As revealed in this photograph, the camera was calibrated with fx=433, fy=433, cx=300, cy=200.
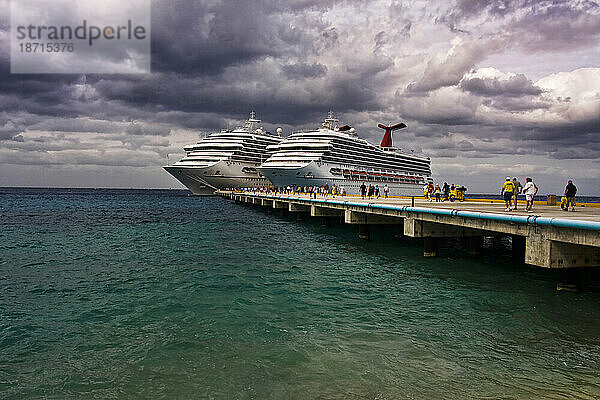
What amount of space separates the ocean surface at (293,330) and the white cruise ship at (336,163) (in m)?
61.4

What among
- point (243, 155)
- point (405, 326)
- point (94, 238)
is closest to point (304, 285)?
point (405, 326)

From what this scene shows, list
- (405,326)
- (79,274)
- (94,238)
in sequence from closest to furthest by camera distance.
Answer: (405,326) < (79,274) < (94,238)

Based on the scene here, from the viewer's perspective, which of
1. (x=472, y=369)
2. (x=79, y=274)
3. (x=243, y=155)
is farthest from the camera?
(x=243, y=155)

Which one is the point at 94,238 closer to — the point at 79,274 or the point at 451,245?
the point at 79,274

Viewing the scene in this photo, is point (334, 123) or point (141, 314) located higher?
point (334, 123)

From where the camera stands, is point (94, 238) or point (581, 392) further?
point (94, 238)

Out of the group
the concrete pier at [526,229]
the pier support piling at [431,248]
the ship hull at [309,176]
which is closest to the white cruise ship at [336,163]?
the ship hull at [309,176]

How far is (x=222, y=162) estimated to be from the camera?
320ft

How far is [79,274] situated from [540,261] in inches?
628

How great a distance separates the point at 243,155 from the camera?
10281cm

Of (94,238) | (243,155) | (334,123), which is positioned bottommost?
(94,238)

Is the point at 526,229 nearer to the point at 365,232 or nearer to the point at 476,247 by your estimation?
the point at 476,247

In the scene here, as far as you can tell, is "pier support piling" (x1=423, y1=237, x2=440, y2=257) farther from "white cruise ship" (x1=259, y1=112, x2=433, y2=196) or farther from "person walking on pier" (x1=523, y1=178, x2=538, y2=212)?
"white cruise ship" (x1=259, y1=112, x2=433, y2=196)

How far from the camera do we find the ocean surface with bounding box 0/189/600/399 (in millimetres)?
7270
